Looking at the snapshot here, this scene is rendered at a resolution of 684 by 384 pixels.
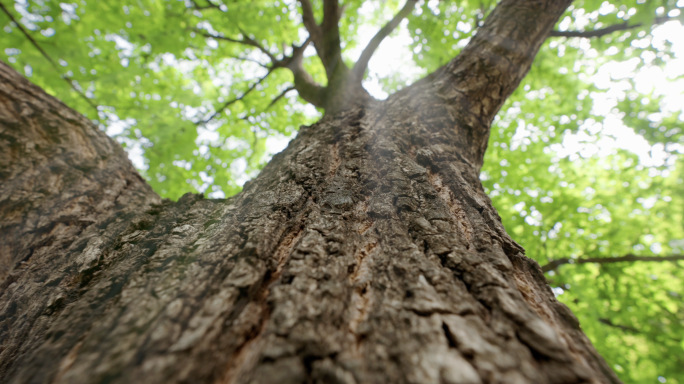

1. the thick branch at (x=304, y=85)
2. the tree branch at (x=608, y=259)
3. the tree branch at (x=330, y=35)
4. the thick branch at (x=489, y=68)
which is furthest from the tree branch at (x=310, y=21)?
the tree branch at (x=608, y=259)

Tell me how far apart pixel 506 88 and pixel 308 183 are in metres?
2.38

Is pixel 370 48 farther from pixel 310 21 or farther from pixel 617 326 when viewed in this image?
pixel 617 326

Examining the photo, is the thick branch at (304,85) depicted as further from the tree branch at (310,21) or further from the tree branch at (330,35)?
the tree branch at (310,21)

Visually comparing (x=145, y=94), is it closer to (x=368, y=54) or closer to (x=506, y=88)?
(x=368, y=54)

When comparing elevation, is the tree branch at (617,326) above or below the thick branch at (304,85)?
below

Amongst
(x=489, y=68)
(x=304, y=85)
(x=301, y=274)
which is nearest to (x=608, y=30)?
(x=489, y=68)

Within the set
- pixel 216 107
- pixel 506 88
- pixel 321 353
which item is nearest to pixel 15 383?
pixel 321 353

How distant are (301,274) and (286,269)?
0.24 feet

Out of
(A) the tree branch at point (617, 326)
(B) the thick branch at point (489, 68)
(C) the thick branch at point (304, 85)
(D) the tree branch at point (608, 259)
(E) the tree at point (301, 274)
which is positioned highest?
(C) the thick branch at point (304, 85)

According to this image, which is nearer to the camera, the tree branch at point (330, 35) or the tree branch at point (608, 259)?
the tree branch at point (330, 35)

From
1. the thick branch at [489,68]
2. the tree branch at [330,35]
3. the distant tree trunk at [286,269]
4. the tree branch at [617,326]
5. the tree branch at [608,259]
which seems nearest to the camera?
the distant tree trunk at [286,269]

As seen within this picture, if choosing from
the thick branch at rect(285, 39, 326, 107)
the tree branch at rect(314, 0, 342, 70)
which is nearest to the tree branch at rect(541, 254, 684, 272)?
the thick branch at rect(285, 39, 326, 107)

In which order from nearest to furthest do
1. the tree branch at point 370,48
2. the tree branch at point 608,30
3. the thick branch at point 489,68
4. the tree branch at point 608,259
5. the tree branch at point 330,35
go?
the thick branch at point 489,68 → the tree branch at point 608,30 → the tree branch at point 330,35 → the tree branch at point 370,48 → the tree branch at point 608,259

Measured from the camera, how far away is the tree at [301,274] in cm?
71
